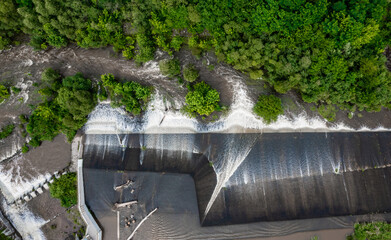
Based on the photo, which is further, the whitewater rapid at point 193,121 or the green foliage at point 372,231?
the whitewater rapid at point 193,121

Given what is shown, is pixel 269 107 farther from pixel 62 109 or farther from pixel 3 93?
pixel 3 93

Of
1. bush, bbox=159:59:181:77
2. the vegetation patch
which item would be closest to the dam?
the vegetation patch

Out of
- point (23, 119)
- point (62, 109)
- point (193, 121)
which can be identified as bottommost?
point (193, 121)

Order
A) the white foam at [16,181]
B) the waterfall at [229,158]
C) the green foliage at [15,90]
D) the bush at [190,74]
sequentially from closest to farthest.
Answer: the waterfall at [229,158], the bush at [190,74], the white foam at [16,181], the green foliage at [15,90]

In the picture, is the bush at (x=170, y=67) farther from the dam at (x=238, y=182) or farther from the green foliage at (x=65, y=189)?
the green foliage at (x=65, y=189)

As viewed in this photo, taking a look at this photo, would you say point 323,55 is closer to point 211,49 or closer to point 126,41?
point 211,49

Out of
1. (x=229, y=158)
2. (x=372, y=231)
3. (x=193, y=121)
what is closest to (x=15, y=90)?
(x=193, y=121)

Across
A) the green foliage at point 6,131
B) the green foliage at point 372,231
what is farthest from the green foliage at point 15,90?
the green foliage at point 372,231
